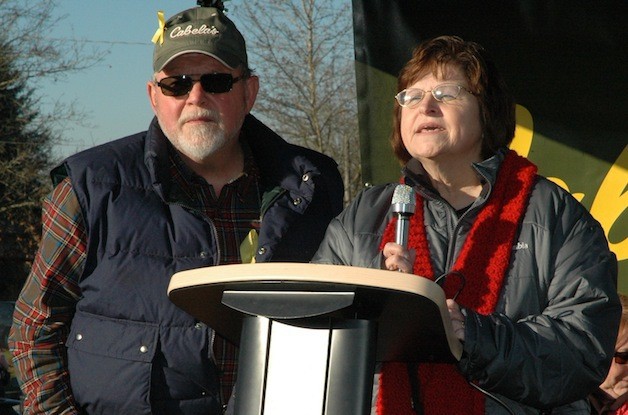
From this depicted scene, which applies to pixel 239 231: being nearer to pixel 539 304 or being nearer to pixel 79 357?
pixel 79 357

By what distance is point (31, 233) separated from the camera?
28.3 m

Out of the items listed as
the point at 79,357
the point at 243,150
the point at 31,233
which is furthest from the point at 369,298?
the point at 31,233

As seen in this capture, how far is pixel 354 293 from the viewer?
1.80 m

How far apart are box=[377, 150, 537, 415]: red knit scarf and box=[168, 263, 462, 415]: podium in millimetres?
440

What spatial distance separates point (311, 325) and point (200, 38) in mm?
1622

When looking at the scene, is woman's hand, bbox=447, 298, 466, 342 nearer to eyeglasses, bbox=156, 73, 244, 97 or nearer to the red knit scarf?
the red knit scarf

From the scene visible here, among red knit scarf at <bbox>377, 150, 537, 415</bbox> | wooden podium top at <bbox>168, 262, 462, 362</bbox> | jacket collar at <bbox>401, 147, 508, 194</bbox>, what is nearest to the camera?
wooden podium top at <bbox>168, 262, 462, 362</bbox>

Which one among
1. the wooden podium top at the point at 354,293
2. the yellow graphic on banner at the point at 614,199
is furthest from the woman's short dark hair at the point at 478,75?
the yellow graphic on banner at the point at 614,199

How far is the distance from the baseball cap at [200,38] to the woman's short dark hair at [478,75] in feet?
2.40

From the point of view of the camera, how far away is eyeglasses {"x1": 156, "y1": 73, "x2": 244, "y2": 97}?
324cm

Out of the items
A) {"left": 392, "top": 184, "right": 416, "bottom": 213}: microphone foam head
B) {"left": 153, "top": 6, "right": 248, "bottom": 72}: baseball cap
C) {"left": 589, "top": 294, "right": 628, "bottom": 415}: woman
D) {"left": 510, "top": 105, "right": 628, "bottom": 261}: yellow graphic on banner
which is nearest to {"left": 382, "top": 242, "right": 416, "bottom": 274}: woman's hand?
{"left": 392, "top": 184, "right": 416, "bottom": 213}: microphone foam head

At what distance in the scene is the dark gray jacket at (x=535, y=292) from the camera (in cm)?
219

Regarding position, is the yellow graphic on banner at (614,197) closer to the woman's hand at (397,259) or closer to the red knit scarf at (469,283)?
the red knit scarf at (469,283)

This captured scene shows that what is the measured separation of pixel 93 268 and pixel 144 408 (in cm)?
46
